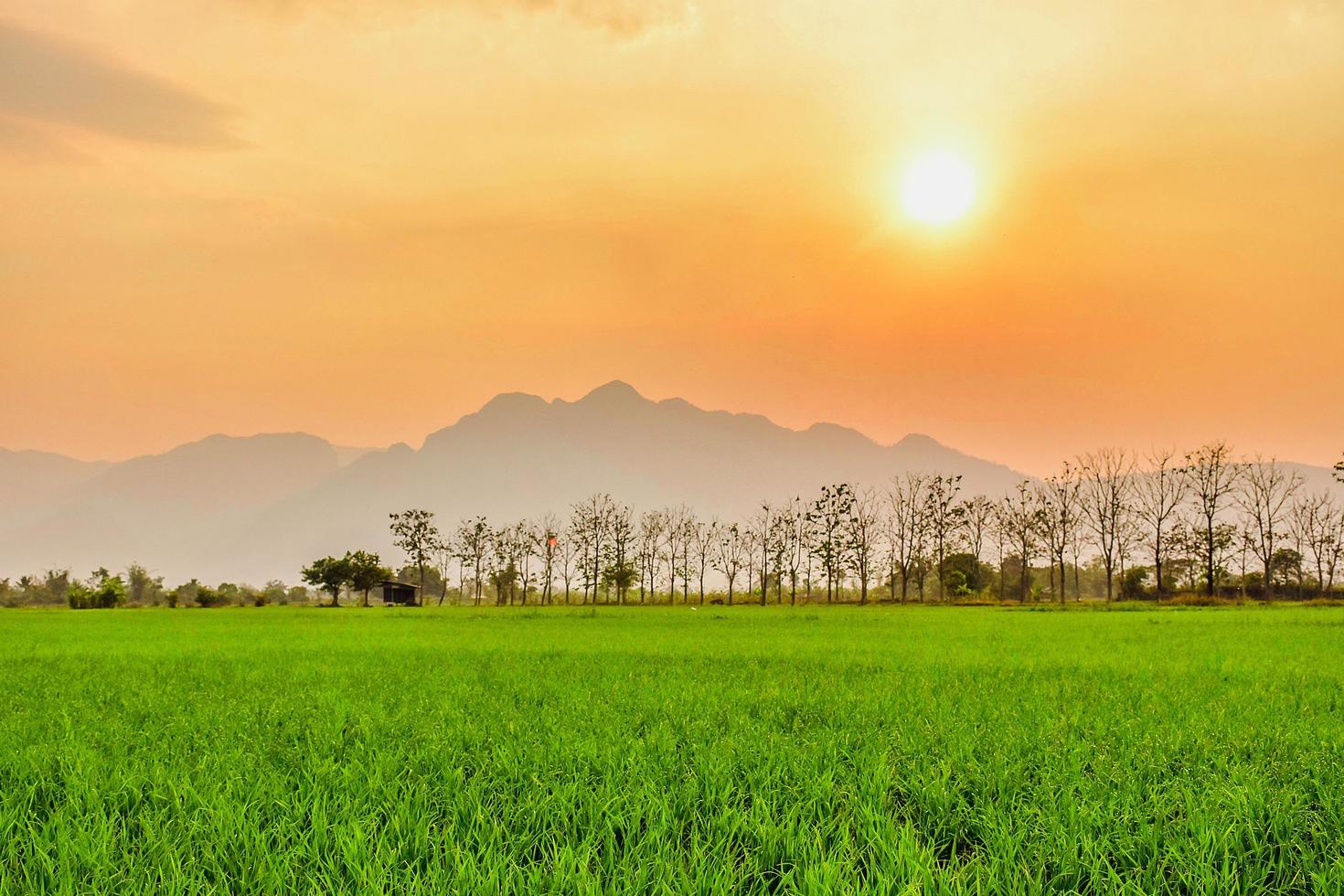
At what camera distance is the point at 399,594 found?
79.4m

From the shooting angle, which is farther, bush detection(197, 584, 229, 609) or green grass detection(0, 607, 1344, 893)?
bush detection(197, 584, 229, 609)

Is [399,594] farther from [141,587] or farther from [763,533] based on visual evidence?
[141,587]

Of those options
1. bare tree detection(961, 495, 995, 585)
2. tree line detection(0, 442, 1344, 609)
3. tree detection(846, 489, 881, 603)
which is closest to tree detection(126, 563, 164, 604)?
tree line detection(0, 442, 1344, 609)

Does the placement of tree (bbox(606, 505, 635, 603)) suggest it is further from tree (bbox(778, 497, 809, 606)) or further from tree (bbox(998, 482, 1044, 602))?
tree (bbox(998, 482, 1044, 602))

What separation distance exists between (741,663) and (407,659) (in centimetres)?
636

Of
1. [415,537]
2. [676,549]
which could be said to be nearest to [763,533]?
[676,549]

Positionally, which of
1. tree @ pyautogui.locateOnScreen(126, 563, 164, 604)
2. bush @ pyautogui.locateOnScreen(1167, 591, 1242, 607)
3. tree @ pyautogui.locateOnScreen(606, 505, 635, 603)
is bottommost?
tree @ pyautogui.locateOnScreen(126, 563, 164, 604)

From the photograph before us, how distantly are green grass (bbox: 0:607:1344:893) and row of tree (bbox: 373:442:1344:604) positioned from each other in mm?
63317

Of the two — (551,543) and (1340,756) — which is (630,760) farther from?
(551,543)

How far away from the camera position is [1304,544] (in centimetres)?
8338

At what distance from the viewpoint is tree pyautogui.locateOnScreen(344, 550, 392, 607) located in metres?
83.5

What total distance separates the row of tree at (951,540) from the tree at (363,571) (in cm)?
89

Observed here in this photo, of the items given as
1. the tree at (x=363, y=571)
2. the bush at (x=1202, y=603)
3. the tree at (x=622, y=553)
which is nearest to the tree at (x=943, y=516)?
the bush at (x=1202, y=603)

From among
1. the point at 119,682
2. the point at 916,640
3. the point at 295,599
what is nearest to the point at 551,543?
the point at 295,599
